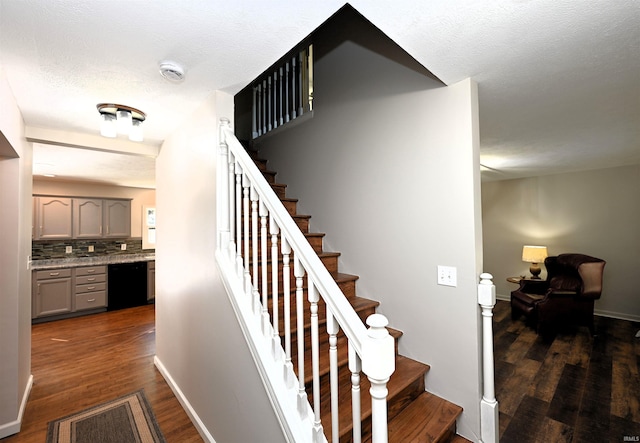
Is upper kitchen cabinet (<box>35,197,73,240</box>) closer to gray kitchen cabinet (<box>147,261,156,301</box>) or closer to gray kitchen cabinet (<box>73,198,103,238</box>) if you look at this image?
gray kitchen cabinet (<box>73,198,103,238</box>)

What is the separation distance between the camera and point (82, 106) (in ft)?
6.60

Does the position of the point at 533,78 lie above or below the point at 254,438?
above

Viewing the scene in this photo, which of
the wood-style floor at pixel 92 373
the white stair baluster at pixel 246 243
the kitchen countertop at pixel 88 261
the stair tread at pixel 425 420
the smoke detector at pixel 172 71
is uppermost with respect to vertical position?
the smoke detector at pixel 172 71

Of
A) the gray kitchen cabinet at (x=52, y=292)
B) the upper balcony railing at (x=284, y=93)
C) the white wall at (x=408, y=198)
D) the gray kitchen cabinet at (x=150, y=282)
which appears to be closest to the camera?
the white wall at (x=408, y=198)

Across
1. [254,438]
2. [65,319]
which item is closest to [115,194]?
[65,319]

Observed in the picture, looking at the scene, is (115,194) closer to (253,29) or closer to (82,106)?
(82,106)

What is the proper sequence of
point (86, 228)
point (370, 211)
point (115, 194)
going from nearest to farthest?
point (370, 211) < point (86, 228) < point (115, 194)

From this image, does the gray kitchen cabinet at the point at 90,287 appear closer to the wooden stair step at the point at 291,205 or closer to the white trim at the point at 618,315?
the wooden stair step at the point at 291,205

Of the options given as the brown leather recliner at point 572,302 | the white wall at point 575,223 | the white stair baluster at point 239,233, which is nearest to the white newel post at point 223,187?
the white stair baluster at point 239,233

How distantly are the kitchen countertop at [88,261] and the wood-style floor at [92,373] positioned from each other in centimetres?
88

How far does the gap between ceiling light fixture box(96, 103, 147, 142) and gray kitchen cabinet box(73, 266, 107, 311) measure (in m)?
4.04

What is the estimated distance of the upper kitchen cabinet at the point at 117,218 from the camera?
547 cm

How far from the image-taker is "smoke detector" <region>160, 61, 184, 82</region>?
1534 millimetres

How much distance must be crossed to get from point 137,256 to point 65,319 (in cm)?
144
